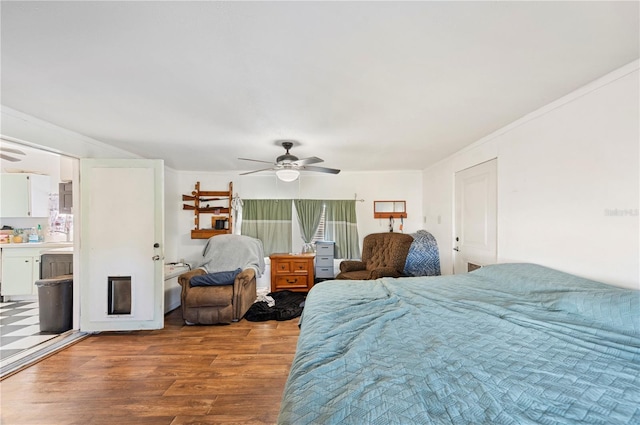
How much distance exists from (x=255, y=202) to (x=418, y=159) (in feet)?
10.1

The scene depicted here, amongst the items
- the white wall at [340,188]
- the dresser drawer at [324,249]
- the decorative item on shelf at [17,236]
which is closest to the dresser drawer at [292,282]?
the dresser drawer at [324,249]

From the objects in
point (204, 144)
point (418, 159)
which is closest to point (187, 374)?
point (204, 144)

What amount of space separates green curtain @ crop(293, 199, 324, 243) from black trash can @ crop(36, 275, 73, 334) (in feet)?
11.1

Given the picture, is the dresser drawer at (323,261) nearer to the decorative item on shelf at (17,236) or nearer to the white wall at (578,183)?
the white wall at (578,183)

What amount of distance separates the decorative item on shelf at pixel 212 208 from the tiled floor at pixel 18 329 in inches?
88.5

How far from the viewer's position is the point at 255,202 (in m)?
4.98

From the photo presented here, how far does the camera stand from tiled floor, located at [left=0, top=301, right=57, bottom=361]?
2607mm

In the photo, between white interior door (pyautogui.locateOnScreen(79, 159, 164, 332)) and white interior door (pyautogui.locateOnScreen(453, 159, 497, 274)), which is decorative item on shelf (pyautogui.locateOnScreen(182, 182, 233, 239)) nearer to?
white interior door (pyautogui.locateOnScreen(79, 159, 164, 332))

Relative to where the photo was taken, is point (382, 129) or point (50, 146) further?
point (382, 129)

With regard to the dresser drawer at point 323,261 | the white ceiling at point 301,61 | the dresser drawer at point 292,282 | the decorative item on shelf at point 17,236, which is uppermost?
the white ceiling at point 301,61

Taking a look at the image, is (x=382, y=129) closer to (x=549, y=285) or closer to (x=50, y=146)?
(x=549, y=285)

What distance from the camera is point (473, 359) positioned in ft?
3.42

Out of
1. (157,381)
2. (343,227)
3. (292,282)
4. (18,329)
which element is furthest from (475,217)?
(18,329)

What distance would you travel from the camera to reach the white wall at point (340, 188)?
16.2ft
